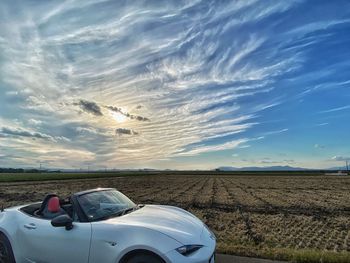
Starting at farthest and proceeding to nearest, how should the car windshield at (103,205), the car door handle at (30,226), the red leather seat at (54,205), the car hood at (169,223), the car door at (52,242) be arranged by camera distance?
1. the red leather seat at (54,205)
2. the car door handle at (30,226)
3. the car windshield at (103,205)
4. the car door at (52,242)
5. the car hood at (169,223)

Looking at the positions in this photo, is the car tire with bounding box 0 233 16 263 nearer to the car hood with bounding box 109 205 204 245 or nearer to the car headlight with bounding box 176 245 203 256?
the car hood with bounding box 109 205 204 245

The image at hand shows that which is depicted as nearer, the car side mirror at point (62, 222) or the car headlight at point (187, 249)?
the car headlight at point (187, 249)

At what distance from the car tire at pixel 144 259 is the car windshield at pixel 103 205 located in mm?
874

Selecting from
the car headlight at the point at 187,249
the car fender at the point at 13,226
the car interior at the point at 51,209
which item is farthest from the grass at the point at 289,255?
the car fender at the point at 13,226

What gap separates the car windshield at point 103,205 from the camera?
4.55 metres

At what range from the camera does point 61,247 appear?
4320mm

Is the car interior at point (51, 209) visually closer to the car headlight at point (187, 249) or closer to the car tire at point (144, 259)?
the car tire at point (144, 259)

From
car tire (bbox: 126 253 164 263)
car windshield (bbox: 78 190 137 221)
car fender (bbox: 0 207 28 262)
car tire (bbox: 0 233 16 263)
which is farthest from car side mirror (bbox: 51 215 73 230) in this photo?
car tire (bbox: 0 233 16 263)

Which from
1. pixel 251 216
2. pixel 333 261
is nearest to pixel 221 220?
pixel 251 216

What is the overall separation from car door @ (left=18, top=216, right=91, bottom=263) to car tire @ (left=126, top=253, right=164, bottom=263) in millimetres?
699

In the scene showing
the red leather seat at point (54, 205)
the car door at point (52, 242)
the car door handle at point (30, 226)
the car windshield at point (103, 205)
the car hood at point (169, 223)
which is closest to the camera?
the car hood at point (169, 223)

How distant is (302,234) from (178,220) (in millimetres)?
6235

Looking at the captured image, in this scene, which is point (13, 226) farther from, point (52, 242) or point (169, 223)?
point (169, 223)

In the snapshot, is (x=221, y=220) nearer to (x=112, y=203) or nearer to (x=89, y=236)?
(x=112, y=203)
